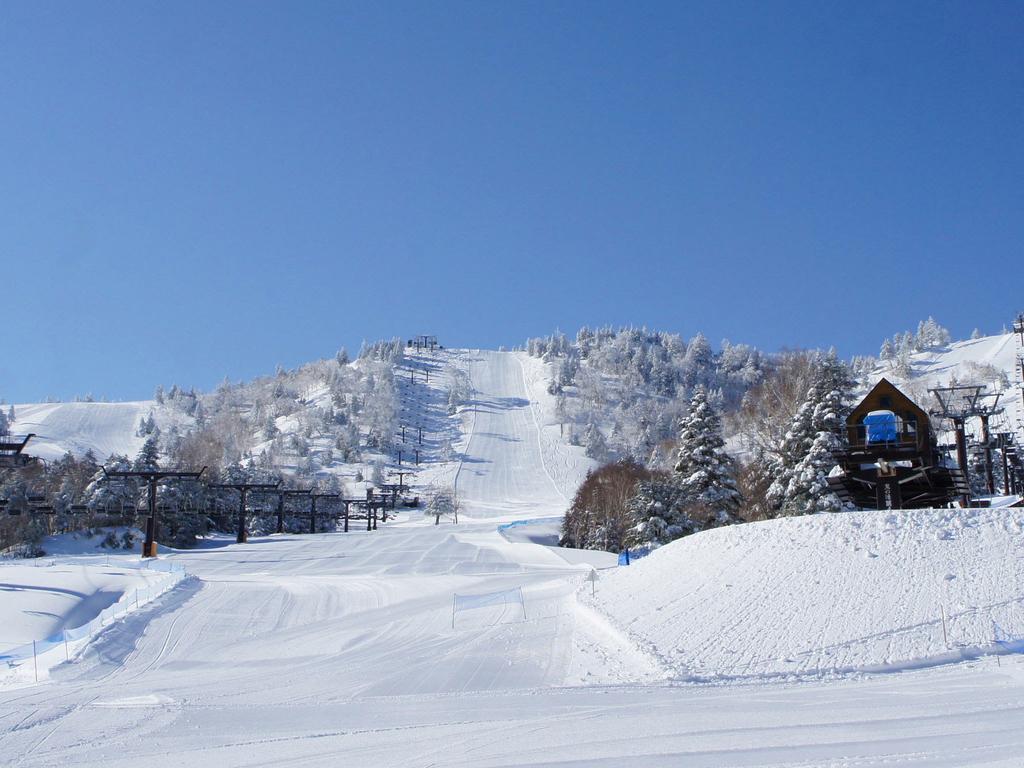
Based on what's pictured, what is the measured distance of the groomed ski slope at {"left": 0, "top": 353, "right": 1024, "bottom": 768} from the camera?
1205 centimetres

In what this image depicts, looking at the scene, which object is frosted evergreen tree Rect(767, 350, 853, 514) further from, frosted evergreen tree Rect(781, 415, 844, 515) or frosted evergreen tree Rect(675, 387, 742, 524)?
frosted evergreen tree Rect(675, 387, 742, 524)

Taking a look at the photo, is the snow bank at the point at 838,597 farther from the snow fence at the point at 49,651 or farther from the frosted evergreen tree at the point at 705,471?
the frosted evergreen tree at the point at 705,471

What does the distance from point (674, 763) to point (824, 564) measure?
39.9 ft

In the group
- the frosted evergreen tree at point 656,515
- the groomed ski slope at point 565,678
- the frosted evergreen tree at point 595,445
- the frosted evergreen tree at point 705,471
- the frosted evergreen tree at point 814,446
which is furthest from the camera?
the frosted evergreen tree at point 595,445

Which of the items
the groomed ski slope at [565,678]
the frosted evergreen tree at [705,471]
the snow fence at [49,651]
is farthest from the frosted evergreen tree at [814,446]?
the snow fence at [49,651]

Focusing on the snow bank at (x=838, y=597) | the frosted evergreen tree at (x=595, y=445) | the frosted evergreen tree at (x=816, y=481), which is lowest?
the snow bank at (x=838, y=597)

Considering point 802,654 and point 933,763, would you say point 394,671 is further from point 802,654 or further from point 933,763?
point 933,763

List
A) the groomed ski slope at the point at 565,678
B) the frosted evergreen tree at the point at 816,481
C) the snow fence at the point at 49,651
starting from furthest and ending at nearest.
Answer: the frosted evergreen tree at the point at 816,481, the snow fence at the point at 49,651, the groomed ski slope at the point at 565,678

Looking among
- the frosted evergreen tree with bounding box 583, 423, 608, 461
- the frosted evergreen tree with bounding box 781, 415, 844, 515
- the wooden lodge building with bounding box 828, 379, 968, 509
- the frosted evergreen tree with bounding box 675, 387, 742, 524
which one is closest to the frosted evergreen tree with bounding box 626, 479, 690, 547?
the frosted evergreen tree with bounding box 675, 387, 742, 524

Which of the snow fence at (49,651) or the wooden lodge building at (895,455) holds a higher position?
the wooden lodge building at (895,455)

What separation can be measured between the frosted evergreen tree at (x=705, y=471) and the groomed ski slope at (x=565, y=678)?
9.54 meters

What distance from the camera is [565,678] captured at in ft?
59.0

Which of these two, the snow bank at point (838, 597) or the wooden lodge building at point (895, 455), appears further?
the wooden lodge building at point (895, 455)

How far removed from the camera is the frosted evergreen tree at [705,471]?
40.4m
